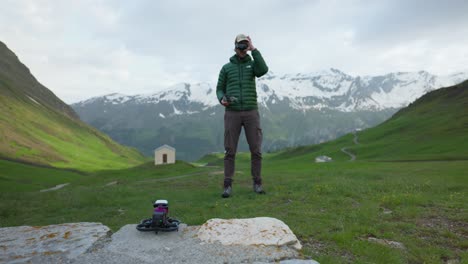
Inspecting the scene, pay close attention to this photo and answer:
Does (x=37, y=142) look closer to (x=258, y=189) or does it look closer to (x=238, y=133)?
(x=258, y=189)

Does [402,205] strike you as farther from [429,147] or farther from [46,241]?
[429,147]

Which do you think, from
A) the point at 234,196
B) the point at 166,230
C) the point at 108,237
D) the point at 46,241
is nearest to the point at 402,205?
the point at 234,196

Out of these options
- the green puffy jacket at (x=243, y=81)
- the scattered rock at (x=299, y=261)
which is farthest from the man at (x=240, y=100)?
the scattered rock at (x=299, y=261)

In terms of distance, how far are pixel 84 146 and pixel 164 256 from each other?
212m

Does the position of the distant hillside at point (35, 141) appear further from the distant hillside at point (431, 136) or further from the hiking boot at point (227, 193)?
the hiking boot at point (227, 193)

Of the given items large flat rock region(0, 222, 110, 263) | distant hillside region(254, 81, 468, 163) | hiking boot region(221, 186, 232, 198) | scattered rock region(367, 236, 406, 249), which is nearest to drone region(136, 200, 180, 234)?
large flat rock region(0, 222, 110, 263)

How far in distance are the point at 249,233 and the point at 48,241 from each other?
429cm

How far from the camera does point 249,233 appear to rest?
732cm

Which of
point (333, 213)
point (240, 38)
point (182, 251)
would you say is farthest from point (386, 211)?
point (240, 38)

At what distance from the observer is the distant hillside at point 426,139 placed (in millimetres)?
70625

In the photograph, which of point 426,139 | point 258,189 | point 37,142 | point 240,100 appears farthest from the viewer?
point 37,142

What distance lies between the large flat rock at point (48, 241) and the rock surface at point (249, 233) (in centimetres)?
241

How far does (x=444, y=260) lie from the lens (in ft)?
23.4

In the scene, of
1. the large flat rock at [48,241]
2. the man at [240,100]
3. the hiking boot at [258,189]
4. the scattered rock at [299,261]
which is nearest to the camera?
the scattered rock at [299,261]
